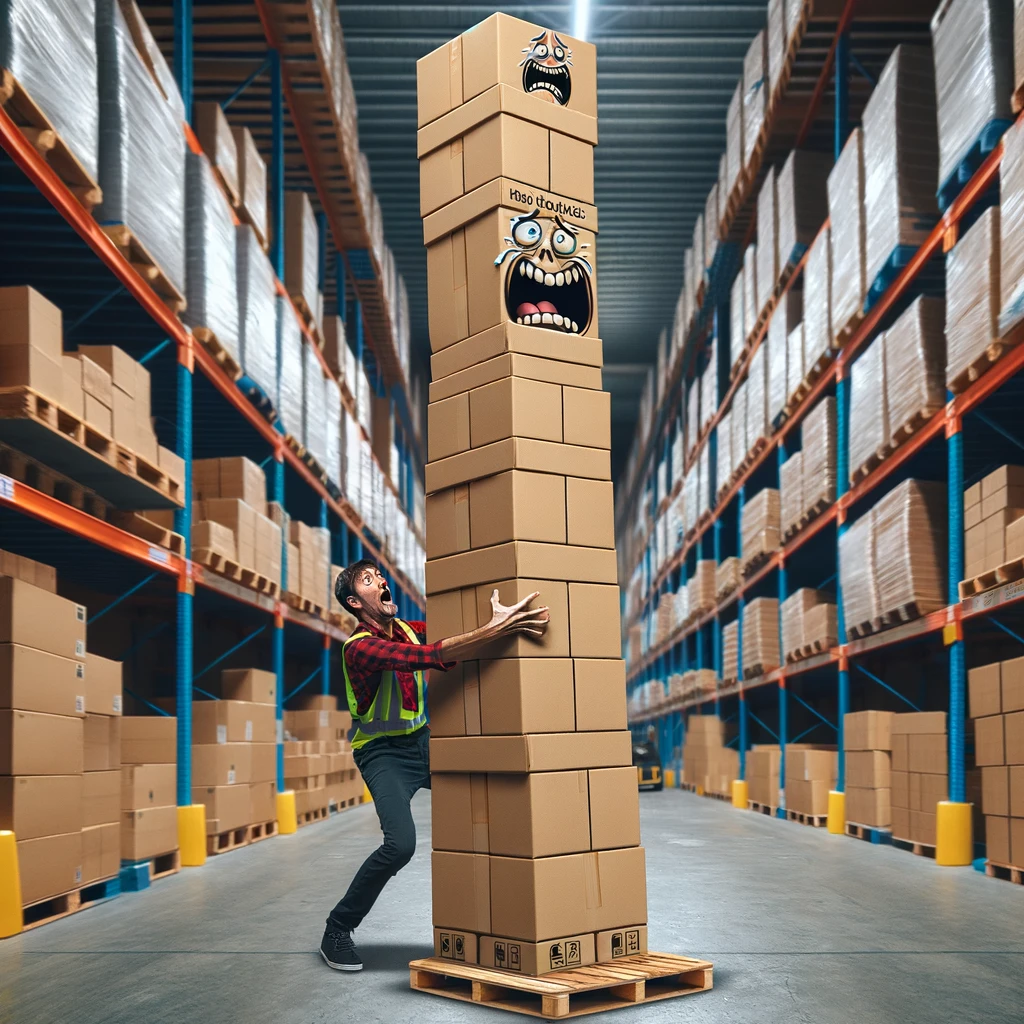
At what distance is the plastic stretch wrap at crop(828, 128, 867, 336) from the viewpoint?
9.75 meters

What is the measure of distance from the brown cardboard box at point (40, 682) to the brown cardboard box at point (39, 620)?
48 mm

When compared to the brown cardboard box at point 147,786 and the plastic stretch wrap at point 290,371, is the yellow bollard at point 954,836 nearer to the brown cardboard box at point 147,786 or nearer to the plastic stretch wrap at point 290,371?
the brown cardboard box at point 147,786

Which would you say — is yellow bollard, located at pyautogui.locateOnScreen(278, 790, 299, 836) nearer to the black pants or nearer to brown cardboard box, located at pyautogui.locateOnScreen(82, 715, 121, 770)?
brown cardboard box, located at pyautogui.locateOnScreen(82, 715, 121, 770)

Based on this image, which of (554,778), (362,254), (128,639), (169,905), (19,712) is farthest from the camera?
(362,254)

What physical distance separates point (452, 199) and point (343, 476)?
1004cm

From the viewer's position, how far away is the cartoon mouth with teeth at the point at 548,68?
4.46 meters

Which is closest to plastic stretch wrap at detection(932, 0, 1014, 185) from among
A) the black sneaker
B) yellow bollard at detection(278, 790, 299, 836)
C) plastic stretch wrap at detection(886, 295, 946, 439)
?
plastic stretch wrap at detection(886, 295, 946, 439)

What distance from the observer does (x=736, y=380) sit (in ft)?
50.0

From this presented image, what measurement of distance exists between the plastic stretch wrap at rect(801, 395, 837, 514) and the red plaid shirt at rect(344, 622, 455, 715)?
7.47 m

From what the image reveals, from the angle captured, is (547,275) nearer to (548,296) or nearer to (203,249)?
(548,296)

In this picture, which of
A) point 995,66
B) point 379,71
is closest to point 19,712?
point 995,66

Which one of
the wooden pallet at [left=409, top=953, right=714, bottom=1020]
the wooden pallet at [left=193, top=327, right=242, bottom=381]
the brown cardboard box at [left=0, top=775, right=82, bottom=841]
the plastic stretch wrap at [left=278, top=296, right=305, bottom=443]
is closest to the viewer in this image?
the wooden pallet at [left=409, top=953, right=714, bottom=1020]

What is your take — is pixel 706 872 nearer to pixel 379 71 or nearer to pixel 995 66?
pixel 995 66

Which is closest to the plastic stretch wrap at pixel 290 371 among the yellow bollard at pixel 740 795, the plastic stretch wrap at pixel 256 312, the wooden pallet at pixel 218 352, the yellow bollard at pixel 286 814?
the plastic stretch wrap at pixel 256 312
